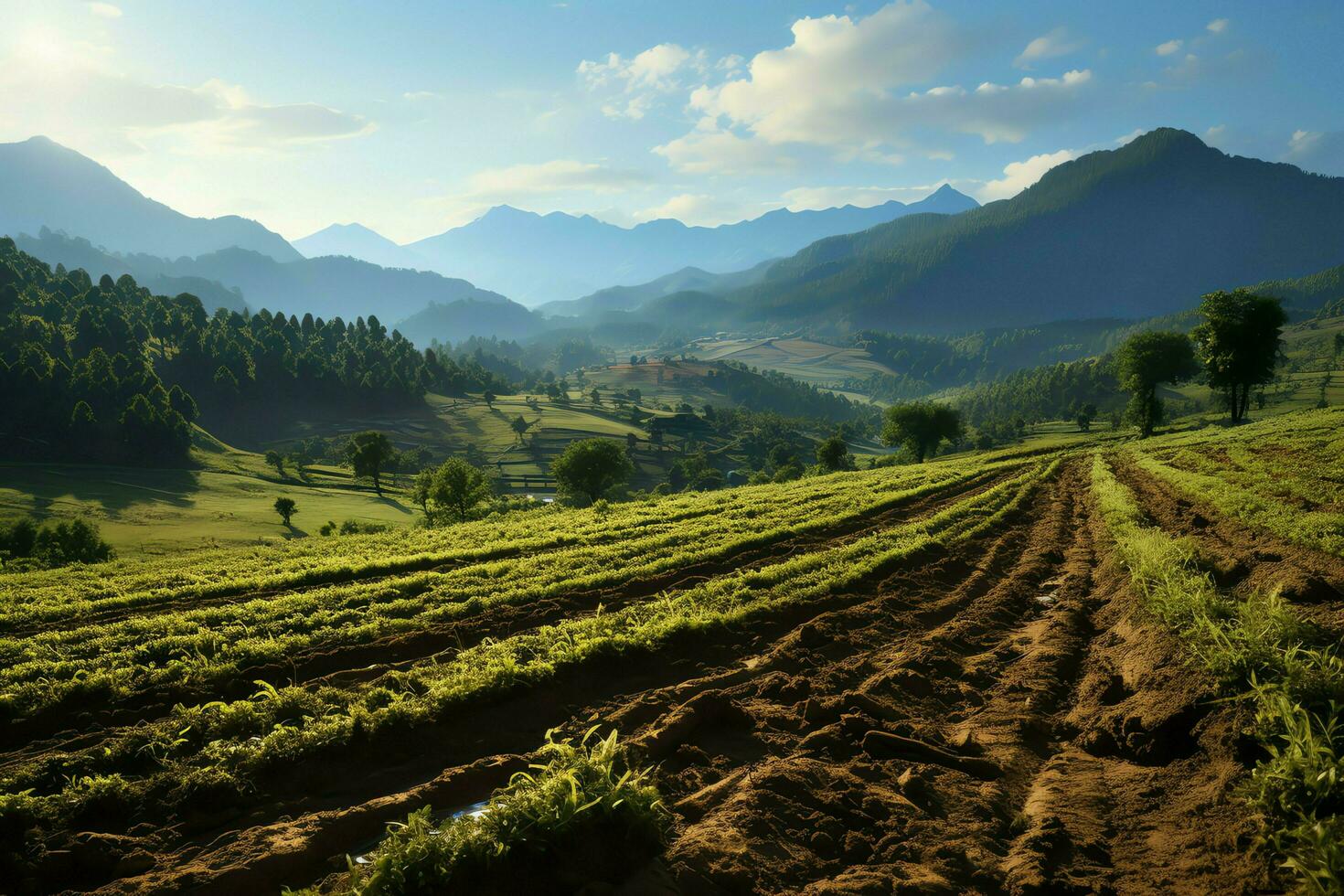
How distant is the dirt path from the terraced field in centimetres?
4

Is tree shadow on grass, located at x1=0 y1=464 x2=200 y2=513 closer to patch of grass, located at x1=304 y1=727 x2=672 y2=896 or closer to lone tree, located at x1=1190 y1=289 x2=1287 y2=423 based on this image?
patch of grass, located at x1=304 y1=727 x2=672 y2=896

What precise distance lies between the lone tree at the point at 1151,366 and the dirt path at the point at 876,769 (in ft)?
224

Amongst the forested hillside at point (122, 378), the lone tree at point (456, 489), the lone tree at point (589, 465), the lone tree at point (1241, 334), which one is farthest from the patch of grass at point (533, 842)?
the forested hillside at point (122, 378)

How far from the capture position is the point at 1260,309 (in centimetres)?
5509

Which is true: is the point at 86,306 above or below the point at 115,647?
above

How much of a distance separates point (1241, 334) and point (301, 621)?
241 feet

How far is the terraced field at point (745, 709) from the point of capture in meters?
5.95

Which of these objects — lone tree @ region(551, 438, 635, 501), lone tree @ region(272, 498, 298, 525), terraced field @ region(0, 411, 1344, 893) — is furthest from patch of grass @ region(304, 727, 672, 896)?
lone tree @ region(272, 498, 298, 525)

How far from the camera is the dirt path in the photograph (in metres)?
5.74

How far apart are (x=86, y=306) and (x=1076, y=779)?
229m

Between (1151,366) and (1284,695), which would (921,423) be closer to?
(1151,366)

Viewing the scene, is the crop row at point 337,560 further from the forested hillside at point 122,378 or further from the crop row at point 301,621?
the forested hillside at point 122,378

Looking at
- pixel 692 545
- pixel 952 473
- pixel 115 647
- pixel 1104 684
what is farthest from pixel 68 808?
pixel 952 473

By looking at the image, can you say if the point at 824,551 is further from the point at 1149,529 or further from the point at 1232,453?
the point at 1232,453
